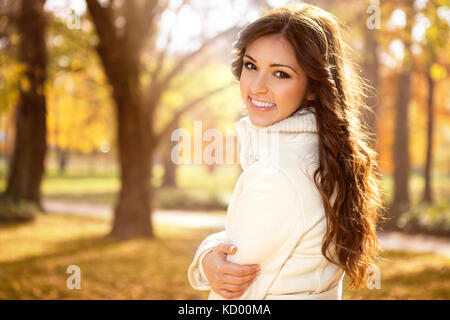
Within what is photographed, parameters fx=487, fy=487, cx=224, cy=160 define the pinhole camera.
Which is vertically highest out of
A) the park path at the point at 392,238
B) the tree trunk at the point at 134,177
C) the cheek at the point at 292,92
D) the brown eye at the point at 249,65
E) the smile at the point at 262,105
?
the brown eye at the point at 249,65

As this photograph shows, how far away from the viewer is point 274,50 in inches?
72.6

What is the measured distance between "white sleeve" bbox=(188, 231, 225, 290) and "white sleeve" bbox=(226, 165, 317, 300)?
139 mm

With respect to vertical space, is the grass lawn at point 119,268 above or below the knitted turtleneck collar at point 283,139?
below

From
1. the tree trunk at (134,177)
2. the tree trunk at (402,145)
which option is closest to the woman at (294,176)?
the tree trunk at (134,177)

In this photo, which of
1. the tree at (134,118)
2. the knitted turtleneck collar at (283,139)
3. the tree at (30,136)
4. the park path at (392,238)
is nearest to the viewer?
the knitted turtleneck collar at (283,139)

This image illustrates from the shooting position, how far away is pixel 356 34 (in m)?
12.4

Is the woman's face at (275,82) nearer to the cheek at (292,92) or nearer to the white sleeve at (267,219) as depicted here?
the cheek at (292,92)

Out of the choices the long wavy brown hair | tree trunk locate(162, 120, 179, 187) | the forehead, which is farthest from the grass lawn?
tree trunk locate(162, 120, 179, 187)

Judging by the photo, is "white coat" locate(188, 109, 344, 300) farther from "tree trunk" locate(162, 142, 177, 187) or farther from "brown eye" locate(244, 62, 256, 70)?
"tree trunk" locate(162, 142, 177, 187)

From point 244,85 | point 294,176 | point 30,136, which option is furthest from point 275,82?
point 30,136

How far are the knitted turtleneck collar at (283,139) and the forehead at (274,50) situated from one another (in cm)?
21

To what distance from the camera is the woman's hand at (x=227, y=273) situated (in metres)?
1.70

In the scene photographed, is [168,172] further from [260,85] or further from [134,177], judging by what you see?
[260,85]
